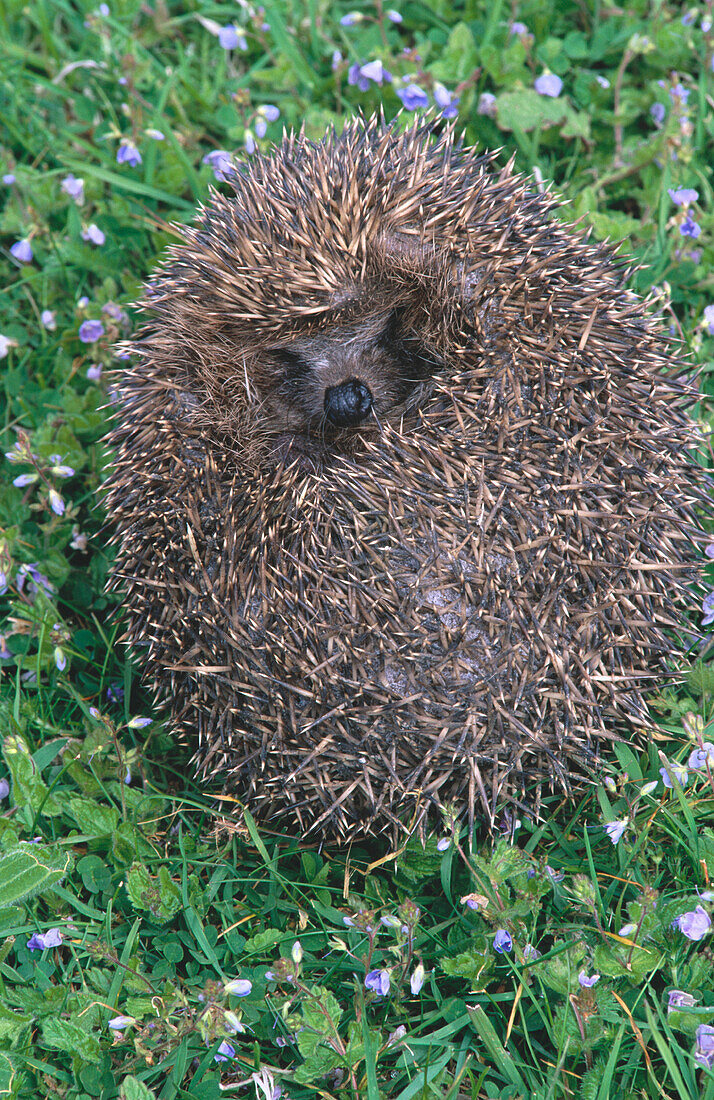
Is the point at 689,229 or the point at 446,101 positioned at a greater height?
the point at 446,101

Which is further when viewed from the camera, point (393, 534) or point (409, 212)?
point (409, 212)

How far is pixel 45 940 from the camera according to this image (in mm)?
3275

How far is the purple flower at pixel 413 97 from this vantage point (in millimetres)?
4906

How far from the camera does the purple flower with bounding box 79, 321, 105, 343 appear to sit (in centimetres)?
454

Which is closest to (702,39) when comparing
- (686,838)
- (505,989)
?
(686,838)

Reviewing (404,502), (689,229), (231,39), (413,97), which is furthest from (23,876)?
(231,39)

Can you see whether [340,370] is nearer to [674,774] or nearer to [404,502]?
[404,502]

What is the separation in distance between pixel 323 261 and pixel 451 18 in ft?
9.83

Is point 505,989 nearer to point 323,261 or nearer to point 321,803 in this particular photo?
point 321,803

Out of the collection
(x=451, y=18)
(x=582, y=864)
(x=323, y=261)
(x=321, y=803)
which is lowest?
(x=582, y=864)

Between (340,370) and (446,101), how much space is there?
6.59ft

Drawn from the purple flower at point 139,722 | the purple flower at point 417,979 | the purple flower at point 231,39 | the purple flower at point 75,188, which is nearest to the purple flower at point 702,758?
the purple flower at point 417,979

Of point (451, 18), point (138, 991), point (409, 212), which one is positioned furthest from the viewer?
point (451, 18)

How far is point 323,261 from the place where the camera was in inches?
135
